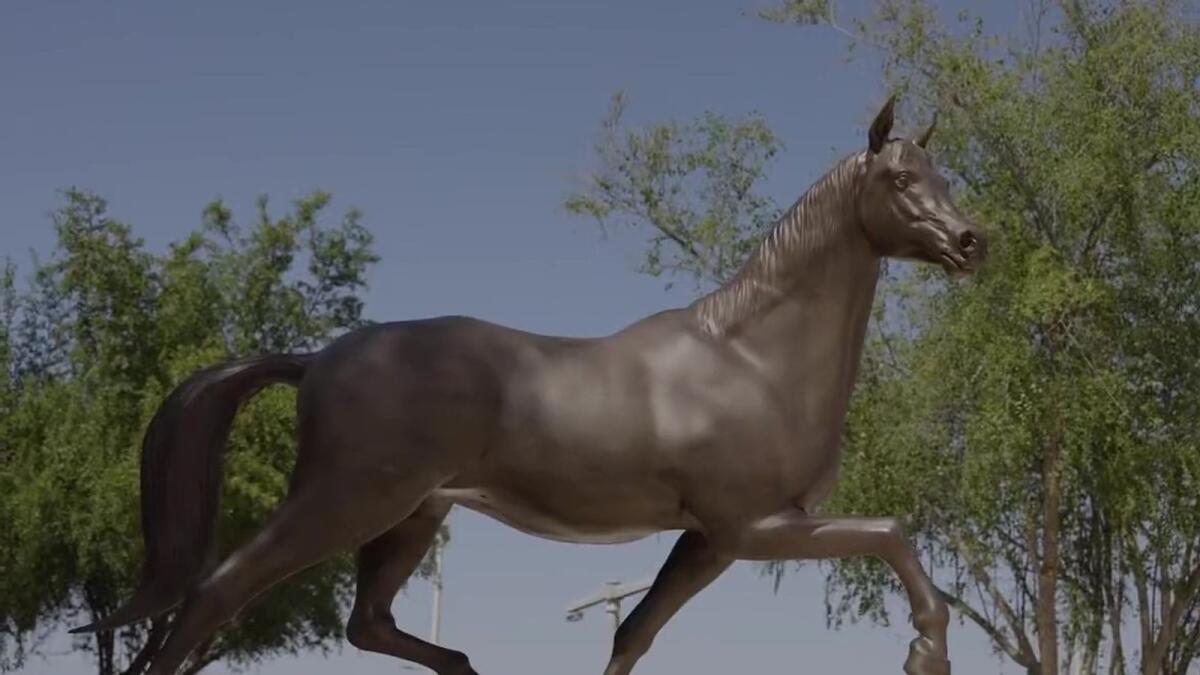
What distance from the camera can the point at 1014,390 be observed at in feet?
48.6

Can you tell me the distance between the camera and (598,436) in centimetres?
452

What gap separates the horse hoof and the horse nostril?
114 cm

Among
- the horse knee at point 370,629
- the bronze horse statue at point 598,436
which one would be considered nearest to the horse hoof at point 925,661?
the bronze horse statue at point 598,436

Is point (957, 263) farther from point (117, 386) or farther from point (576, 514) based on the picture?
point (117, 386)

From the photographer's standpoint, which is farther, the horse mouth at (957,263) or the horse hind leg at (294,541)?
the horse mouth at (957,263)

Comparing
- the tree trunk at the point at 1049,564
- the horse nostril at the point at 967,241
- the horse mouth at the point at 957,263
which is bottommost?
the horse mouth at the point at 957,263

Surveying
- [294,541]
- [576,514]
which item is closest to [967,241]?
[576,514]

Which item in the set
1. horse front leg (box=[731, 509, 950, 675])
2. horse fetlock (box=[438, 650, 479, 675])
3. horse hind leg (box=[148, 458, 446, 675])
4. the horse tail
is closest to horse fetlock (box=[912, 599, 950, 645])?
horse front leg (box=[731, 509, 950, 675])

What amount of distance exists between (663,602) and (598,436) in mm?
595

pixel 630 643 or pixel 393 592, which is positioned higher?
pixel 393 592

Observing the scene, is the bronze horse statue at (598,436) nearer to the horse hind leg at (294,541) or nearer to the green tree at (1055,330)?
the horse hind leg at (294,541)

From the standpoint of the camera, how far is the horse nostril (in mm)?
4605

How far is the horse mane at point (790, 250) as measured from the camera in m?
4.77

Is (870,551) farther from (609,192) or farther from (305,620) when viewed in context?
(305,620)
